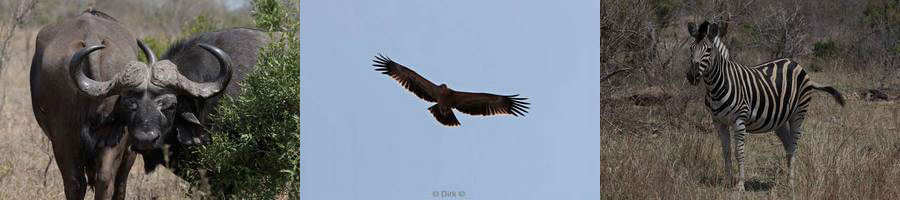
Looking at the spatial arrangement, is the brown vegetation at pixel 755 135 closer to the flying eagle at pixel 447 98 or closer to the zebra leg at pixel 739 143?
the zebra leg at pixel 739 143

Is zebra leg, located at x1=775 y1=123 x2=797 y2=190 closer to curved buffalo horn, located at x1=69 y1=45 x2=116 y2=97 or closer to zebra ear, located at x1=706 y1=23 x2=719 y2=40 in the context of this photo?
zebra ear, located at x1=706 y1=23 x2=719 y2=40

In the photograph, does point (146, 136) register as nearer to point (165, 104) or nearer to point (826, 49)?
point (165, 104)

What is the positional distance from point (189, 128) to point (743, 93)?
4118 millimetres

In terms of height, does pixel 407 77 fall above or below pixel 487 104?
above

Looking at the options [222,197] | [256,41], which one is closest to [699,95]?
[256,41]

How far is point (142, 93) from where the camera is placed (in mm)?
5020

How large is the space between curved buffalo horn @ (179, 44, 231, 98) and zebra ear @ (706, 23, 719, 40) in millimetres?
3340

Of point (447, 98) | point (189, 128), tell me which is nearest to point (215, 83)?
point (189, 128)

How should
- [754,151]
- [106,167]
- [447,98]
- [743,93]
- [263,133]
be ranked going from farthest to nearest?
[754,151] → [743,93] → [106,167] → [263,133] → [447,98]

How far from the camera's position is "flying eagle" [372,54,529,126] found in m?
3.95

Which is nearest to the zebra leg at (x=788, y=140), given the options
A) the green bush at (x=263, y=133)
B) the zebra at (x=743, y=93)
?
the zebra at (x=743, y=93)

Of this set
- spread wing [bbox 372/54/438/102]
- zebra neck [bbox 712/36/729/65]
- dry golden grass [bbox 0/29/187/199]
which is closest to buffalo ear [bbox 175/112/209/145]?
dry golden grass [bbox 0/29/187/199]

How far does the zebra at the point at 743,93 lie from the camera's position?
710 cm

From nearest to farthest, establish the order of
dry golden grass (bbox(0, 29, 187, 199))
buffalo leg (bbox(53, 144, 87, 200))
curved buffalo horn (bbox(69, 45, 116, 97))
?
1. curved buffalo horn (bbox(69, 45, 116, 97))
2. buffalo leg (bbox(53, 144, 87, 200))
3. dry golden grass (bbox(0, 29, 187, 199))
